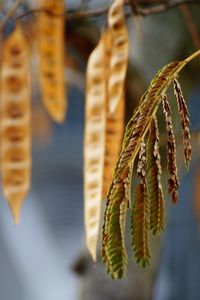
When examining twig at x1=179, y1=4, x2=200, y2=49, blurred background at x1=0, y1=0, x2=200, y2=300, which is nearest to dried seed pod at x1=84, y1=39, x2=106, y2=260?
twig at x1=179, y1=4, x2=200, y2=49

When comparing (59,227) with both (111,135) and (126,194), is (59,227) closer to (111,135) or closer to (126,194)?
(111,135)

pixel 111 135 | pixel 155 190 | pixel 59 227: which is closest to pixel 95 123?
pixel 111 135

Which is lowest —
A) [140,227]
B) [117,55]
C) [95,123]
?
[140,227]

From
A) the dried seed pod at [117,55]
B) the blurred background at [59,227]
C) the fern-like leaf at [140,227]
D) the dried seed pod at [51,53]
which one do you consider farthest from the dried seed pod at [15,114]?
the blurred background at [59,227]

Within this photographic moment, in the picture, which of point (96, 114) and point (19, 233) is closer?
point (96, 114)

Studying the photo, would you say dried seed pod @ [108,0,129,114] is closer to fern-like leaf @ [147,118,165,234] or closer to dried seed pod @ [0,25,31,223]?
dried seed pod @ [0,25,31,223]

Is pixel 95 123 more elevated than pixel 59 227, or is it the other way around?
pixel 95 123

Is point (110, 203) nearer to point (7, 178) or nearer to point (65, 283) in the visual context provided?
point (7, 178)

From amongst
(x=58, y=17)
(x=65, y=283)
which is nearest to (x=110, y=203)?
(x=58, y=17)
